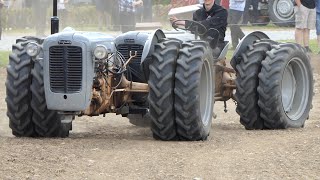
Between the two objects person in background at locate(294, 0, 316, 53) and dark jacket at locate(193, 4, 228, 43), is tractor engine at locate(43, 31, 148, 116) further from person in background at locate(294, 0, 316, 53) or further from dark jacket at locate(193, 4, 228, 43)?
person in background at locate(294, 0, 316, 53)

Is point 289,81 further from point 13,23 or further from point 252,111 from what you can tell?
point 13,23

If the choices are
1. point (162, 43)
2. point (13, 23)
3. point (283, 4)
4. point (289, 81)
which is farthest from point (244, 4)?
point (162, 43)

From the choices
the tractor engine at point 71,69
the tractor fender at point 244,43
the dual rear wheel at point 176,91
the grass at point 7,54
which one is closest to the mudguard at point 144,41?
the dual rear wheel at point 176,91

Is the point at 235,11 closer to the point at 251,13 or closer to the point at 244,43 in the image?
the point at 251,13

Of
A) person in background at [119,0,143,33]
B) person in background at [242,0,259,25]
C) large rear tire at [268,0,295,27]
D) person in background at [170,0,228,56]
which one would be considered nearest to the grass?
person in background at [242,0,259,25]

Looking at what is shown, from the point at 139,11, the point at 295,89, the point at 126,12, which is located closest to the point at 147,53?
the point at 295,89

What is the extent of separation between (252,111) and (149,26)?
432 inches

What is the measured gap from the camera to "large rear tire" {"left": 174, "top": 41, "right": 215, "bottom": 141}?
38.2 feet

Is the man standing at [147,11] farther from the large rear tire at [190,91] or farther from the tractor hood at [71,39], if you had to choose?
the tractor hood at [71,39]

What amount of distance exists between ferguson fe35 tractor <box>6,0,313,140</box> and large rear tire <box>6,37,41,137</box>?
0.4 inches

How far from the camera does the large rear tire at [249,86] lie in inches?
519

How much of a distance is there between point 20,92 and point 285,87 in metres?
3.82

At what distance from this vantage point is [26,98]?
468 inches

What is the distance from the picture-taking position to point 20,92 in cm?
1188
